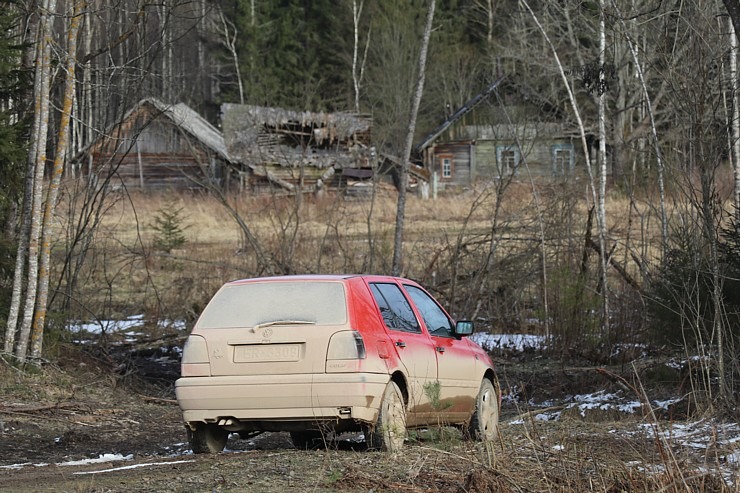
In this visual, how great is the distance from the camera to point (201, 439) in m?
9.10

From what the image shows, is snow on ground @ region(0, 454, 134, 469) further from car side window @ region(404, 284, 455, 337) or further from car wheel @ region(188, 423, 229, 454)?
car side window @ region(404, 284, 455, 337)

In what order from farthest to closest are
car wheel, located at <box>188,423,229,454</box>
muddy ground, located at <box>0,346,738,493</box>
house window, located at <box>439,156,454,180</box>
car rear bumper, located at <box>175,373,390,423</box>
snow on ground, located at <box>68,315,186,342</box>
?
house window, located at <box>439,156,454,180</box> < snow on ground, located at <box>68,315,186,342</box> < car wheel, located at <box>188,423,229,454</box> < car rear bumper, located at <box>175,373,390,423</box> < muddy ground, located at <box>0,346,738,493</box>

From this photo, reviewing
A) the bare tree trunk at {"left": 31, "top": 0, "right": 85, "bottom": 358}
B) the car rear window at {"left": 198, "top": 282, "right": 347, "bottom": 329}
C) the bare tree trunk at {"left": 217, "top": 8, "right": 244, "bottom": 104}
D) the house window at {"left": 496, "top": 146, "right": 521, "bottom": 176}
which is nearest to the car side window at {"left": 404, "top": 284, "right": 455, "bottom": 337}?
the car rear window at {"left": 198, "top": 282, "right": 347, "bottom": 329}

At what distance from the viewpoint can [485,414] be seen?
10.7m

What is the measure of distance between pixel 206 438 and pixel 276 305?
1331 mm

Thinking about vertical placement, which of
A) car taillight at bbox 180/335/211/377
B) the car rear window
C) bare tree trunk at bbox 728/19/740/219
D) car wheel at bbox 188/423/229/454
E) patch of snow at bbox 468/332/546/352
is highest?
bare tree trunk at bbox 728/19/740/219

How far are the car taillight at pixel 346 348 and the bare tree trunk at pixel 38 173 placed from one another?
6.45 meters

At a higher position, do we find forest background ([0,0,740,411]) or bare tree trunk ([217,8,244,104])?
bare tree trunk ([217,8,244,104])

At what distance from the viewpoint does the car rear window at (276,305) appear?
344 inches

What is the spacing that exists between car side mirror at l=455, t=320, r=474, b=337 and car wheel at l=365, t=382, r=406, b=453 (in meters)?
1.43

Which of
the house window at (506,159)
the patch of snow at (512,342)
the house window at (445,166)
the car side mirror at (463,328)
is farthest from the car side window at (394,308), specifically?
the house window at (445,166)

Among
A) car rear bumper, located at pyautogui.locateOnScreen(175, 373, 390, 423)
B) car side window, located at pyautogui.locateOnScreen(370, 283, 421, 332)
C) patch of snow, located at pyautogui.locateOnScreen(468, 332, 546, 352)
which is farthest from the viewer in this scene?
patch of snow, located at pyautogui.locateOnScreen(468, 332, 546, 352)

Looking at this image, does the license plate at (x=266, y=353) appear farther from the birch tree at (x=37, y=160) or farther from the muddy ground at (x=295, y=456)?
the birch tree at (x=37, y=160)

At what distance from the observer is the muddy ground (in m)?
6.76
